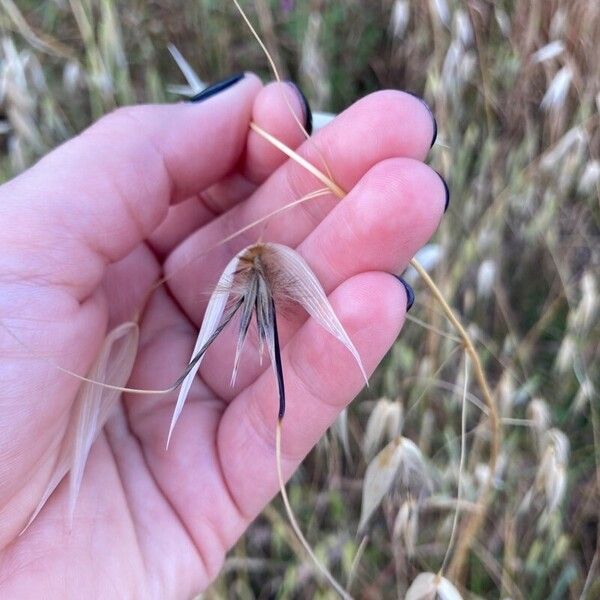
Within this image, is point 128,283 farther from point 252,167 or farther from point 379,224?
point 379,224

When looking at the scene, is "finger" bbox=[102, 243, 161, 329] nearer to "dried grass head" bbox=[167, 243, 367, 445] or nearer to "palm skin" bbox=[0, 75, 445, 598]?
"palm skin" bbox=[0, 75, 445, 598]

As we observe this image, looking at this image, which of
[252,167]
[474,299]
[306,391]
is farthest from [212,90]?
[474,299]

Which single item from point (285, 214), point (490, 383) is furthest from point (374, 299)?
point (490, 383)

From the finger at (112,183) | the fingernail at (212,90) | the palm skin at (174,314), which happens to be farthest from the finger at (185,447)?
the fingernail at (212,90)

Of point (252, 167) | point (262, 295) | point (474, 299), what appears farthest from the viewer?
point (474, 299)

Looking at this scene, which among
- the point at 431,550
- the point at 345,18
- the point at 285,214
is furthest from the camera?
the point at 345,18

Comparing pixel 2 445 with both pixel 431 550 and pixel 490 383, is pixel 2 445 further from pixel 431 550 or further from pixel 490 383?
pixel 490 383
